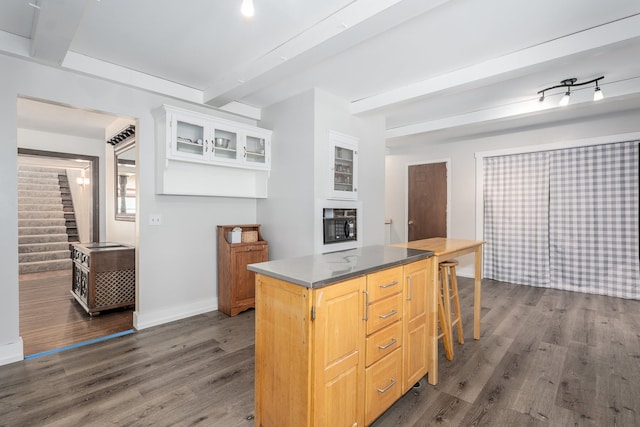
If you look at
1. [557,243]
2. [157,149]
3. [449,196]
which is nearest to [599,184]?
[557,243]

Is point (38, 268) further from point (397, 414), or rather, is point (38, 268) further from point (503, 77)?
point (503, 77)

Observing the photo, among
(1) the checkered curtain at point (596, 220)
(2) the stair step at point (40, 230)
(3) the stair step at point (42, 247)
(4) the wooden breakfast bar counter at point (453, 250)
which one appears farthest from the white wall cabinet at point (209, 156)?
(2) the stair step at point (40, 230)

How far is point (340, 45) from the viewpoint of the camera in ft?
7.49

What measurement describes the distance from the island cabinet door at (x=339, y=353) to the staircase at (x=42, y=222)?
711 centimetres

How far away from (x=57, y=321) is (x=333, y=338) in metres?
3.47

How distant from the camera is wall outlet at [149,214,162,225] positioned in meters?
3.24

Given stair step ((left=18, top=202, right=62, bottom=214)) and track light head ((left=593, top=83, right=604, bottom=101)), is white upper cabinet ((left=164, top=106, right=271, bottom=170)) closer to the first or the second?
track light head ((left=593, top=83, right=604, bottom=101))

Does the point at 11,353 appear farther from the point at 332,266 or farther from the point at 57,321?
the point at 332,266

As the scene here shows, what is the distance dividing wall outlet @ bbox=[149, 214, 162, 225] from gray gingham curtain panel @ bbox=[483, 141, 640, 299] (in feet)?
16.1

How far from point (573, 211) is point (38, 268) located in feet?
30.6

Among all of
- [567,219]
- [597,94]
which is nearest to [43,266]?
[597,94]

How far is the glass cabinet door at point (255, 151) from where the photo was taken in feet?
12.1

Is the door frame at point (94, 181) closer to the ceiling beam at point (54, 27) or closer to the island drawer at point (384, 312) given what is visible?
the ceiling beam at point (54, 27)

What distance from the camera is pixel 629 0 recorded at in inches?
78.3
